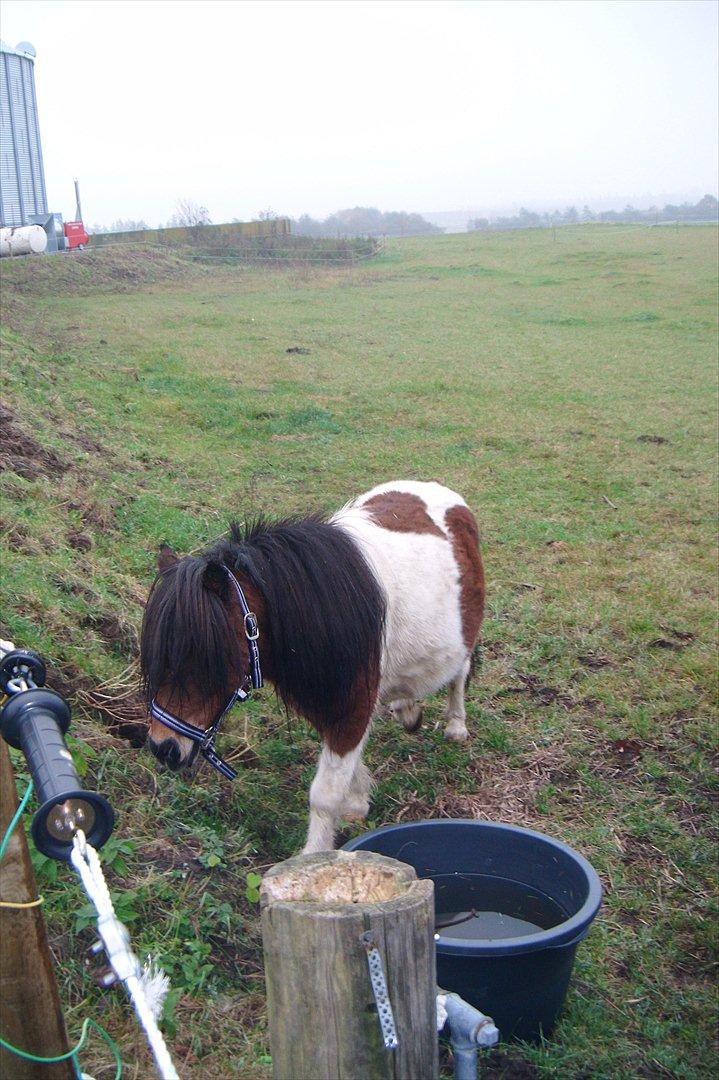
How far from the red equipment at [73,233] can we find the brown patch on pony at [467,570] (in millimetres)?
20442

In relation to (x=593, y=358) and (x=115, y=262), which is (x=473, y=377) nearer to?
(x=593, y=358)

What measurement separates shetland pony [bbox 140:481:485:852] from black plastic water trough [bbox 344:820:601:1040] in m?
0.40

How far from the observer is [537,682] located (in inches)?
198

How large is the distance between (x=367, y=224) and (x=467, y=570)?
79631mm

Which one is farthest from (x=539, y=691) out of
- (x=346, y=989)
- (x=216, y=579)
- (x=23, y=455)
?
(x=23, y=455)

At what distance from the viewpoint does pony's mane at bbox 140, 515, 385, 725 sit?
283cm

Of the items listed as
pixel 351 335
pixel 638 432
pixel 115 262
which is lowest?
pixel 638 432

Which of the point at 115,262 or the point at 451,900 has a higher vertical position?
the point at 115,262

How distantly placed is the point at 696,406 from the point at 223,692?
10.0 metres

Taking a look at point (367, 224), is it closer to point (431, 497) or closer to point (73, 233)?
point (73, 233)

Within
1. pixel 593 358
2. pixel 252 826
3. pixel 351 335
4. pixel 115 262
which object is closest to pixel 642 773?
pixel 252 826

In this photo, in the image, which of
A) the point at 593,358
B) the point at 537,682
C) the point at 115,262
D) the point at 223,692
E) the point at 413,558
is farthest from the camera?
the point at 115,262

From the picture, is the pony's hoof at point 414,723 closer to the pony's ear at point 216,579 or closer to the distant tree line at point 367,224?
the pony's ear at point 216,579

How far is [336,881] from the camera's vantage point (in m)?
1.68
